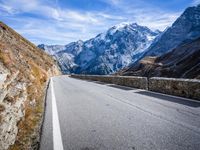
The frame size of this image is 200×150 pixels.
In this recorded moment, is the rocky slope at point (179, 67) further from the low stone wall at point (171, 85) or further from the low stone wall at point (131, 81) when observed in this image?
the low stone wall at point (171, 85)

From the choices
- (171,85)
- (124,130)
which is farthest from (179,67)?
(124,130)

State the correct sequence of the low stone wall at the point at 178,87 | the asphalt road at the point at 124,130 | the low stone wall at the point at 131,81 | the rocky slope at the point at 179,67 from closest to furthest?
the asphalt road at the point at 124,130, the low stone wall at the point at 178,87, the low stone wall at the point at 131,81, the rocky slope at the point at 179,67

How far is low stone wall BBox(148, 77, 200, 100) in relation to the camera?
11.9 metres

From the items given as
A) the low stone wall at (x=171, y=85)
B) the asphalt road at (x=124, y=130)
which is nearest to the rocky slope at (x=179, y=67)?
the low stone wall at (x=171, y=85)

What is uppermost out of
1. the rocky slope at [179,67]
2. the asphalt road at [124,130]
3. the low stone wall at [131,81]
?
the rocky slope at [179,67]

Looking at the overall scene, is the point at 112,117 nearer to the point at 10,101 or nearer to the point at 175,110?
the point at 175,110

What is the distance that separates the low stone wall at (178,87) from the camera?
11.9 metres

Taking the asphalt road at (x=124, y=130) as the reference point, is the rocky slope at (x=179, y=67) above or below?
above

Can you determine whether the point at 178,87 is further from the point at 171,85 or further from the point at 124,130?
the point at 124,130

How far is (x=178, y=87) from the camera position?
44.1 feet

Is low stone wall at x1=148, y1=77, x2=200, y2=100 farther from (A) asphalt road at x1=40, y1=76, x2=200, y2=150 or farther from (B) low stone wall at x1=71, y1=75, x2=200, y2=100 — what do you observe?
(A) asphalt road at x1=40, y1=76, x2=200, y2=150

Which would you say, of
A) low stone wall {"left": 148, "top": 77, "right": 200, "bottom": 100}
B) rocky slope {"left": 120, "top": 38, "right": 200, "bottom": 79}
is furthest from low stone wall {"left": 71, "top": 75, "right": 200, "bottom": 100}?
rocky slope {"left": 120, "top": 38, "right": 200, "bottom": 79}

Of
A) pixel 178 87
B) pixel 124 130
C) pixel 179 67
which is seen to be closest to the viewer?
pixel 124 130

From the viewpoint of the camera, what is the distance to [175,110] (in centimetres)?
881
